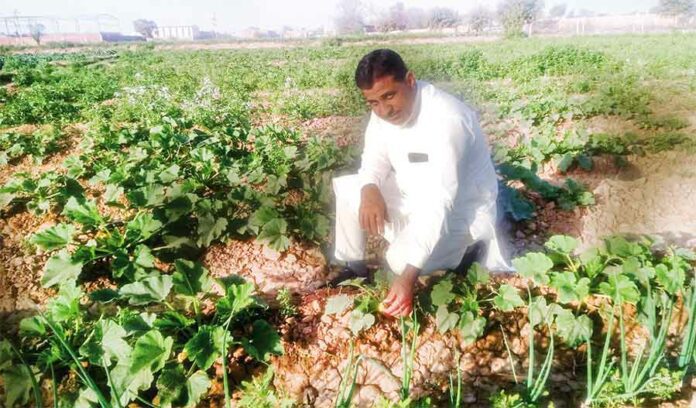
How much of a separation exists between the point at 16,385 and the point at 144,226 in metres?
1.07

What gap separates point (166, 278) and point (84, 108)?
8.38 meters

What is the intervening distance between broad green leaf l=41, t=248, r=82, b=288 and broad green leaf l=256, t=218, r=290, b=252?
1044 millimetres

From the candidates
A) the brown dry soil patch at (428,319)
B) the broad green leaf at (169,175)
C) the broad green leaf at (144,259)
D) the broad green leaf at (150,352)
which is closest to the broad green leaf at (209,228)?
the brown dry soil patch at (428,319)

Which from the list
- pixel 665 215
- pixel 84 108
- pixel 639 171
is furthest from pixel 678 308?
pixel 84 108

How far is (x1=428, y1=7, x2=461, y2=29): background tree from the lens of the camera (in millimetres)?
51366

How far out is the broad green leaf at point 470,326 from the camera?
6.82 ft

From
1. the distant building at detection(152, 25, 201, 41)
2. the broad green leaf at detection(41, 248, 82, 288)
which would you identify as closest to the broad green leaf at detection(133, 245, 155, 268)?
the broad green leaf at detection(41, 248, 82, 288)

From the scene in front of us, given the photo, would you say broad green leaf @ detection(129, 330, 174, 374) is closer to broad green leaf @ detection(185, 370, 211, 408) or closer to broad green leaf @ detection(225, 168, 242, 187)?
broad green leaf @ detection(185, 370, 211, 408)

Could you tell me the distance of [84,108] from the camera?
8836 millimetres

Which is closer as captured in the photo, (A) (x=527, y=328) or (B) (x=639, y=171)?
(A) (x=527, y=328)

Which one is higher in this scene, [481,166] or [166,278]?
[481,166]

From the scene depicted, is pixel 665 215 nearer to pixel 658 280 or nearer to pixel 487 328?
pixel 658 280

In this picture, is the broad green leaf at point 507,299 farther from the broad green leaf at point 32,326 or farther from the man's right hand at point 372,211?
the broad green leaf at point 32,326

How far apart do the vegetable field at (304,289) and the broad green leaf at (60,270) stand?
11 mm
